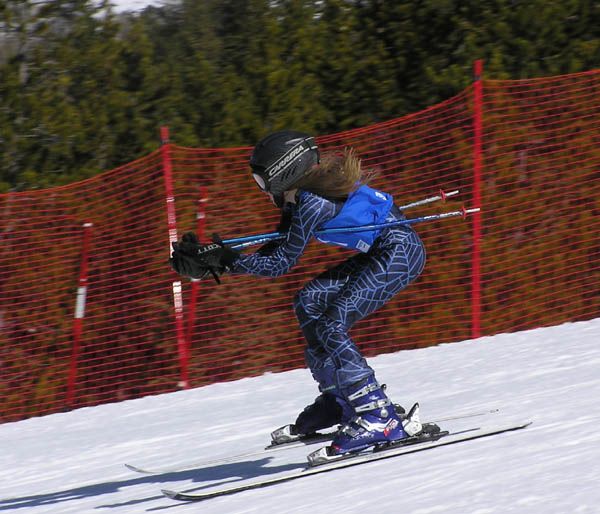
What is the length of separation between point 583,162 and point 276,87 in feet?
8.84

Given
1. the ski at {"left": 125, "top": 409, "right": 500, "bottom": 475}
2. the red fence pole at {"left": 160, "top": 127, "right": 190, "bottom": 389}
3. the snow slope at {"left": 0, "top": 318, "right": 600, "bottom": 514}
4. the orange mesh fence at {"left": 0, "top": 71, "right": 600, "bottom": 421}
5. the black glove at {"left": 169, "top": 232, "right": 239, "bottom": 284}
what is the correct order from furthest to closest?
the orange mesh fence at {"left": 0, "top": 71, "right": 600, "bottom": 421} → the red fence pole at {"left": 160, "top": 127, "right": 190, "bottom": 389} → the ski at {"left": 125, "top": 409, "right": 500, "bottom": 475} → the black glove at {"left": 169, "top": 232, "right": 239, "bottom": 284} → the snow slope at {"left": 0, "top": 318, "right": 600, "bottom": 514}

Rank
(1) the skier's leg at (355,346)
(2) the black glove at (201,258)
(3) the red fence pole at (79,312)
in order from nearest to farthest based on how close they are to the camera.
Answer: (2) the black glove at (201,258), (1) the skier's leg at (355,346), (3) the red fence pole at (79,312)

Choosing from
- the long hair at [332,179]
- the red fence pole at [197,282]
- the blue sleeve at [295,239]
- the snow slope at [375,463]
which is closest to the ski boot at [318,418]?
the snow slope at [375,463]

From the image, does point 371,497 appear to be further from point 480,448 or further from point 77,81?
point 77,81

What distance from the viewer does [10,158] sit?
9.66 meters

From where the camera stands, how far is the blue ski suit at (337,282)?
18.3ft

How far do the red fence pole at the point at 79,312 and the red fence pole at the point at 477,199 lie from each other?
2.83 meters

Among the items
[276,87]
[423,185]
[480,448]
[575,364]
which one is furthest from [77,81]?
[480,448]

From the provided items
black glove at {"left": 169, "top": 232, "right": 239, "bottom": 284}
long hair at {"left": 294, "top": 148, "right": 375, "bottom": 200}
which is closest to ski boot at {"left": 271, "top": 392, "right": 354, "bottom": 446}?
black glove at {"left": 169, "top": 232, "right": 239, "bottom": 284}

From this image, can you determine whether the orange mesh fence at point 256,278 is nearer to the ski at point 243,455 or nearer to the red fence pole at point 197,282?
the red fence pole at point 197,282

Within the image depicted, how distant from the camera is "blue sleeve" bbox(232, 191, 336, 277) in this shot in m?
5.55

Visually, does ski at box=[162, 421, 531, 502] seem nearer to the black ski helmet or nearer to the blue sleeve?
the blue sleeve

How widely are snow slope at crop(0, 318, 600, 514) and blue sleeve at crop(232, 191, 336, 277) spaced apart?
1.03m

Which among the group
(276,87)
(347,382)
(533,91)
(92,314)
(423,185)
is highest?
(276,87)
